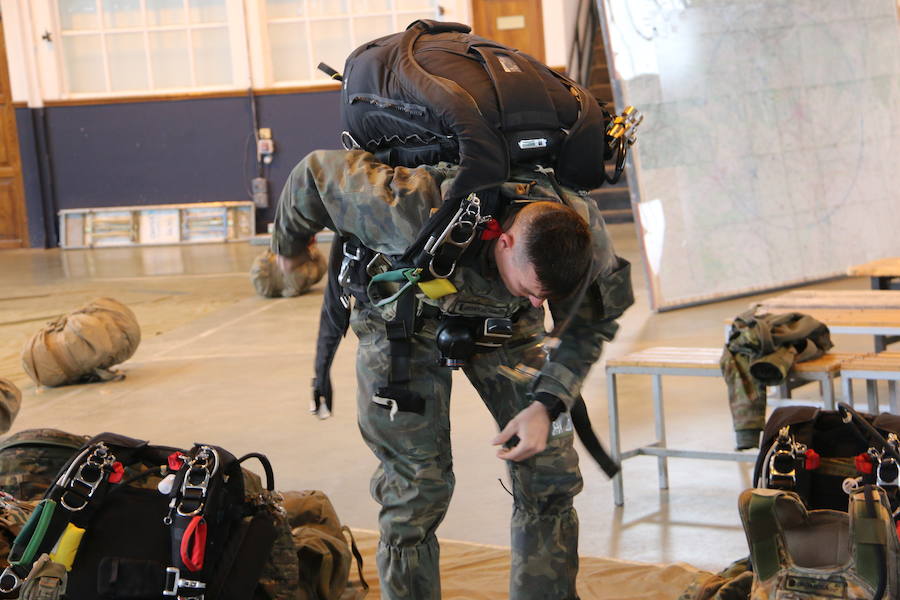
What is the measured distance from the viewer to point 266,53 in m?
14.6

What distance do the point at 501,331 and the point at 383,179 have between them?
0.43 m

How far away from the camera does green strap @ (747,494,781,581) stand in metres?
2.20

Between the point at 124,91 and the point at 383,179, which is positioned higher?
the point at 124,91

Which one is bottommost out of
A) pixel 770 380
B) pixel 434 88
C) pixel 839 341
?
pixel 839 341

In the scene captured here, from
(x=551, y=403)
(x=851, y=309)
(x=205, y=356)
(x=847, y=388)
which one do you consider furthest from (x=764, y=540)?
(x=205, y=356)

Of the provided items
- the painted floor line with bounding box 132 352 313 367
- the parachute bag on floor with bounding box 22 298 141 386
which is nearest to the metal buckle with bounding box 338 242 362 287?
the parachute bag on floor with bounding box 22 298 141 386

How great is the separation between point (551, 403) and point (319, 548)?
1009 mm

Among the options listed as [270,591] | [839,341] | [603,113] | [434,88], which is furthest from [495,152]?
[839,341]

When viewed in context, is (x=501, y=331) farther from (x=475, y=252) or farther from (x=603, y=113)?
(x=603, y=113)

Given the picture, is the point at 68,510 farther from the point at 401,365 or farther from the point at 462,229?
the point at 462,229

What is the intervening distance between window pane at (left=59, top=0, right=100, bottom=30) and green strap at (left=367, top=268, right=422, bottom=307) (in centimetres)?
1367

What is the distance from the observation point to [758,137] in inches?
309

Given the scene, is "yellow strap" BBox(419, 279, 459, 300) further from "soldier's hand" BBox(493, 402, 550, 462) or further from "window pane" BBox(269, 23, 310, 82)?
"window pane" BBox(269, 23, 310, 82)

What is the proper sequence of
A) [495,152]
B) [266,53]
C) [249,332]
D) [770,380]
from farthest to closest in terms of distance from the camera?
1. [266,53]
2. [249,332]
3. [770,380]
4. [495,152]
